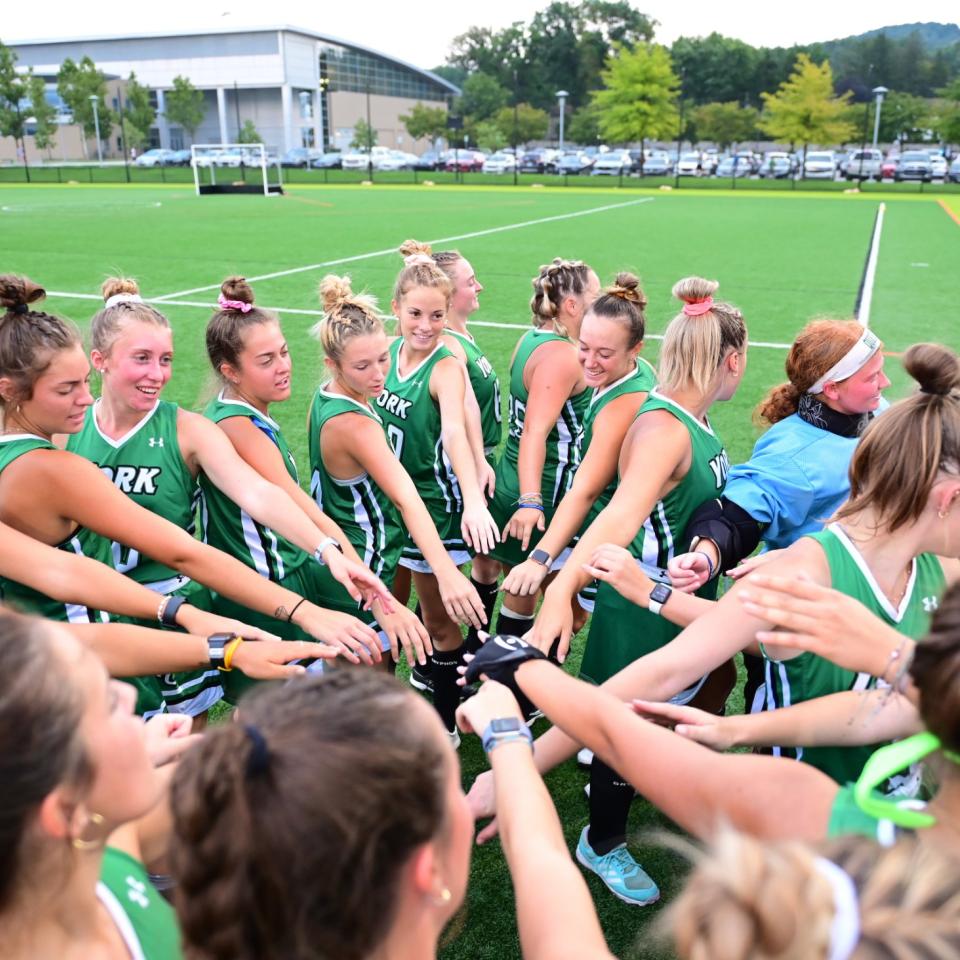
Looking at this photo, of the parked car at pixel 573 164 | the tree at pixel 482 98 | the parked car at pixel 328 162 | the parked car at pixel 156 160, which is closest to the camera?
the parked car at pixel 573 164

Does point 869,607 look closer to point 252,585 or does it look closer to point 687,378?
point 687,378

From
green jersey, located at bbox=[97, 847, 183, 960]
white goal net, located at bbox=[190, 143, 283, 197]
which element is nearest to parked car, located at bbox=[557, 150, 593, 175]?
white goal net, located at bbox=[190, 143, 283, 197]

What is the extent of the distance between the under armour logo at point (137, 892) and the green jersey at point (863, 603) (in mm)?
1740

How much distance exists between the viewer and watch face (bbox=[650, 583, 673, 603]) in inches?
117

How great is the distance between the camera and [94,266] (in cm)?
1875

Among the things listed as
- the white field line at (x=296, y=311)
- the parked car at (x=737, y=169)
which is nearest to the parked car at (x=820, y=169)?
the parked car at (x=737, y=169)

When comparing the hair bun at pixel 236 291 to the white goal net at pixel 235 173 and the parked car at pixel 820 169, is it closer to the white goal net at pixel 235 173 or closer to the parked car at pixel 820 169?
the white goal net at pixel 235 173

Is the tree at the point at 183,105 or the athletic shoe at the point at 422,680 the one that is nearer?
the athletic shoe at the point at 422,680

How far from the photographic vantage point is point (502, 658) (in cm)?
217

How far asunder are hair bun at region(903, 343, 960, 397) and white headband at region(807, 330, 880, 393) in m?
0.71

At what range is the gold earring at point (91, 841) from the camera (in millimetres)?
1474

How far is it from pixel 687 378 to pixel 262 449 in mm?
1811

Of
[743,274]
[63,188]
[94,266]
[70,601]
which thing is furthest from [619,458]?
[63,188]

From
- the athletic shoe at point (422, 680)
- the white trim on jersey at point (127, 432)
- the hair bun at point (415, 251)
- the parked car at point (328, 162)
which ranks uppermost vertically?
the parked car at point (328, 162)
